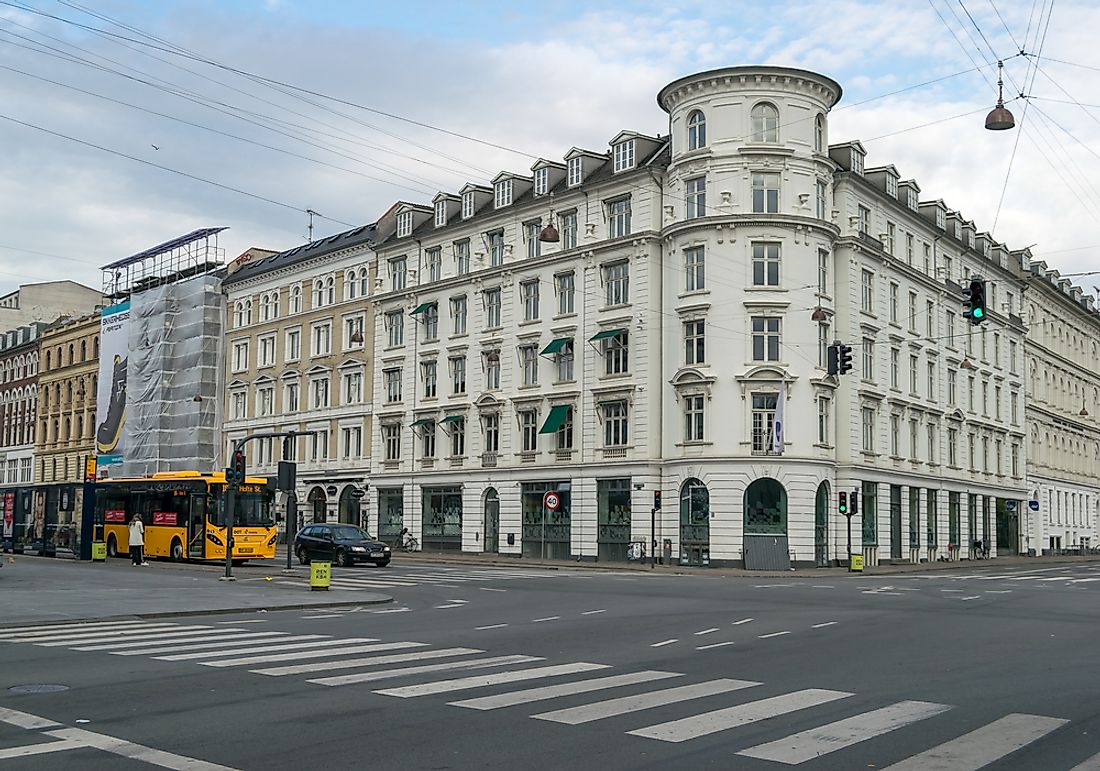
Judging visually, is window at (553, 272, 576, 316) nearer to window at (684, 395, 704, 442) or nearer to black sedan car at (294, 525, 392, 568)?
window at (684, 395, 704, 442)

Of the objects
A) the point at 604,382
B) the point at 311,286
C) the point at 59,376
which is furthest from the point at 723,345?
the point at 59,376

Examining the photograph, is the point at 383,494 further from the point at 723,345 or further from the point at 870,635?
the point at 870,635

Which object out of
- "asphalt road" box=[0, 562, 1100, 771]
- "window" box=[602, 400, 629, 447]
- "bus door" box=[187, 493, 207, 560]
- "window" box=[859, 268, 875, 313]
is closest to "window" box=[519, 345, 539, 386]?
"window" box=[602, 400, 629, 447]

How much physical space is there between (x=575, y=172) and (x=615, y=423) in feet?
39.9

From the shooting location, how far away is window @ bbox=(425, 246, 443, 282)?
62.6 metres

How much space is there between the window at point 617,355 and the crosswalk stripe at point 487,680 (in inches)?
1495

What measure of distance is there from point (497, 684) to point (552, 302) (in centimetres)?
4359

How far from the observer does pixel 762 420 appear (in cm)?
4834

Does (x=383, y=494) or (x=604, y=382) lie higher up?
(x=604, y=382)

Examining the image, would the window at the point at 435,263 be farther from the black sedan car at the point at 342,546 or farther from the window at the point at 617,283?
the black sedan car at the point at 342,546

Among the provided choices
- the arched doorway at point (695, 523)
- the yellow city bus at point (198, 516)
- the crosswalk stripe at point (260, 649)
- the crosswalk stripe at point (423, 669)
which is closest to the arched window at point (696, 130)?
the arched doorway at point (695, 523)

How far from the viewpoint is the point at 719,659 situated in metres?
15.3

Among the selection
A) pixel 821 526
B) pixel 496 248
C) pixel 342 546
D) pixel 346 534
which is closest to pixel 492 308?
pixel 496 248

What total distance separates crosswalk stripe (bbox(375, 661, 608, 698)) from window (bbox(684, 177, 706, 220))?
36970 millimetres
